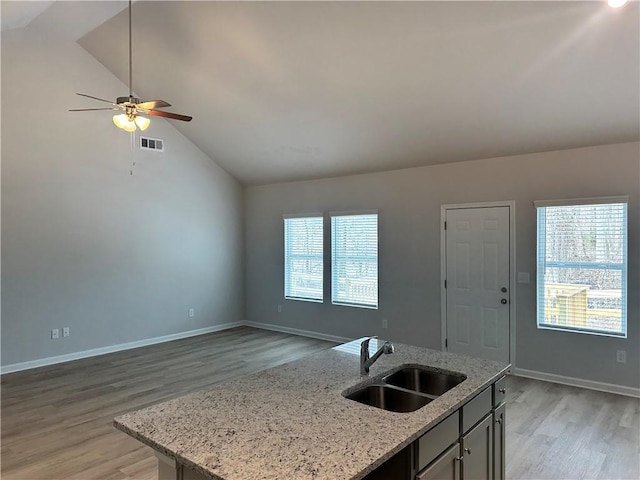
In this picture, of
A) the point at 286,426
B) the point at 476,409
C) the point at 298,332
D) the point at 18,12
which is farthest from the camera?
the point at 298,332

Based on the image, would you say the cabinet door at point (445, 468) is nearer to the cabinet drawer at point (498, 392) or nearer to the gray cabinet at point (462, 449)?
the gray cabinet at point (462, 449)

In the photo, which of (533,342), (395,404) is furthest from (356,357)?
(533,342)

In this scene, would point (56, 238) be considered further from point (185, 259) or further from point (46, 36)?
point (46, 36)

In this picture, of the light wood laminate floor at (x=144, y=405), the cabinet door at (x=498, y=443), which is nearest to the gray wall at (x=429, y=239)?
the light wood laminate floor at (x=144, y=405)

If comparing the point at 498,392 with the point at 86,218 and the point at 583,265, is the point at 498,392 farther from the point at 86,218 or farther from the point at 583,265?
the point at 86,218

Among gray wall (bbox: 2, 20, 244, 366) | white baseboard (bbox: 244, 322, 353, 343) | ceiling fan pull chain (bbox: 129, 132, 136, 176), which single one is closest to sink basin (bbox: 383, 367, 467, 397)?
white baseboard (bbox: 244, 322, 353, 343)

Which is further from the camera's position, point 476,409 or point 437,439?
point 476,409

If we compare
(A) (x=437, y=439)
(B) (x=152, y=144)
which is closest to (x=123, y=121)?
(B) (x=152, y=144)

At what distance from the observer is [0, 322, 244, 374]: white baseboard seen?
5234 mm

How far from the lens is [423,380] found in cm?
238

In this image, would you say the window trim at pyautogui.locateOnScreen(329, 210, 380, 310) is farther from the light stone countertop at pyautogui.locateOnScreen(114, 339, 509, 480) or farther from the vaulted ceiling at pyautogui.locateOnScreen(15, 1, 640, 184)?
the light stone countertop at pyautogui.locateOnScreen(114, 339, 509, 480)

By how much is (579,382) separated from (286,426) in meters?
4.36

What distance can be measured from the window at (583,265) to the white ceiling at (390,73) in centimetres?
77

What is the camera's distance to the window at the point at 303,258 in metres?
7.13
